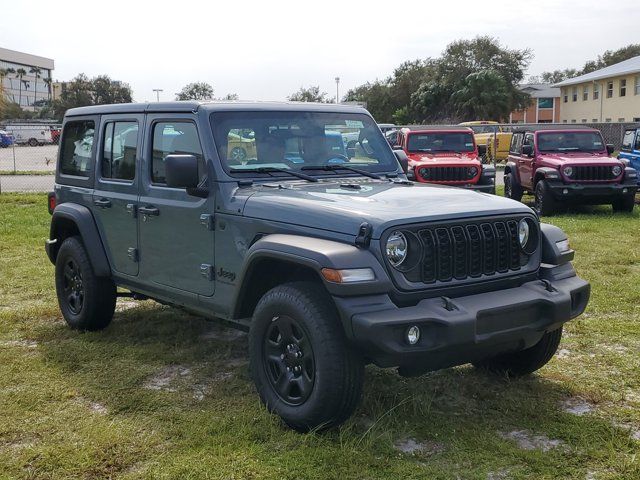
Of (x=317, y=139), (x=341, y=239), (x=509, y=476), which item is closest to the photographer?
(x=509, y=476)

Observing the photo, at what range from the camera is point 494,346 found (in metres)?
4.18

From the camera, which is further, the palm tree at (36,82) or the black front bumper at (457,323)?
the palm tree at (36,82)

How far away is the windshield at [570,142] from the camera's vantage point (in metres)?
14.8

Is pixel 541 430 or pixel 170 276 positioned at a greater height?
pixel 170 276

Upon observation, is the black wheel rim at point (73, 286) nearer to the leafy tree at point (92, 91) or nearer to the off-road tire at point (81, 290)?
the off-road tire at point (81, 290)

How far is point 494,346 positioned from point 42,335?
4008 millimetres

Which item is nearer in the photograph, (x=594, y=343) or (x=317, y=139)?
(x=317, y=139)

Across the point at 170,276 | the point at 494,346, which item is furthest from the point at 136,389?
the point at 494,346

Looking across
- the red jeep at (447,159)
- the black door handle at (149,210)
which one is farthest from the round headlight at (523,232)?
the red jeep at (447,159)

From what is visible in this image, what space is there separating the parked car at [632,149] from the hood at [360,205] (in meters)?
11.9

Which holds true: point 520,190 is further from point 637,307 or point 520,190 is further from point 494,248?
point 494,248

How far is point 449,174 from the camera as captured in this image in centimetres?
1510

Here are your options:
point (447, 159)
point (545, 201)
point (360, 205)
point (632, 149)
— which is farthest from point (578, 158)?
point (360, 205)

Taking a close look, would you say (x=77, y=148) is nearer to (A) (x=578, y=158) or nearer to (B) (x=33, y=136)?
(A) (x=578, y=158)
